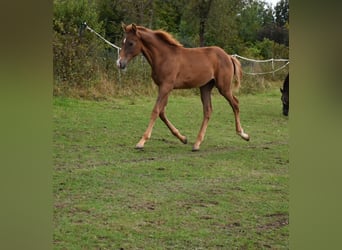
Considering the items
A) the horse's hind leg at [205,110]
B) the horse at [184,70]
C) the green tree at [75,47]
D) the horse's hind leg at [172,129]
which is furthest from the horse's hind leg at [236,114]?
the green tree at [75,47]

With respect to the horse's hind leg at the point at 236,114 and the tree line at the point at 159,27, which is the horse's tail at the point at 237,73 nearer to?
the horse's hind leg at the point at 236,114

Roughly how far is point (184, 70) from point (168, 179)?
1.02 metres

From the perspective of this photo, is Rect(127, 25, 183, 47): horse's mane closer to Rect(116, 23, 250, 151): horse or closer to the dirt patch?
Rect(116, 23, 250, 151): horse

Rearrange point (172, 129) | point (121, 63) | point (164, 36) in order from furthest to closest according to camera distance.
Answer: point (172, 129) → point (164, 36) → point (121, 63)

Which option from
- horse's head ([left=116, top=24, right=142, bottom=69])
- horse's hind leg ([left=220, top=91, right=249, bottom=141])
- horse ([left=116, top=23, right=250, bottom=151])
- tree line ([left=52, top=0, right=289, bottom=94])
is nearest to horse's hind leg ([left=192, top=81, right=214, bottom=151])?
horse ([left=116, top=23, right=250, bottom=151])

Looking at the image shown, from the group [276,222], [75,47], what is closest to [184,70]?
[75,47]

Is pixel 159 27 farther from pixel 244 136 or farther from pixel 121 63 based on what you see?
pixel 244 136

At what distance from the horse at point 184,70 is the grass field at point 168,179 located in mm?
153

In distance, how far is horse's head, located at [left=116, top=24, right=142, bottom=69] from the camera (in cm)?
251

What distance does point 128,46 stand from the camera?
2543 millimetres

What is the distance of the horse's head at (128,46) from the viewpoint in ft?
8.24
